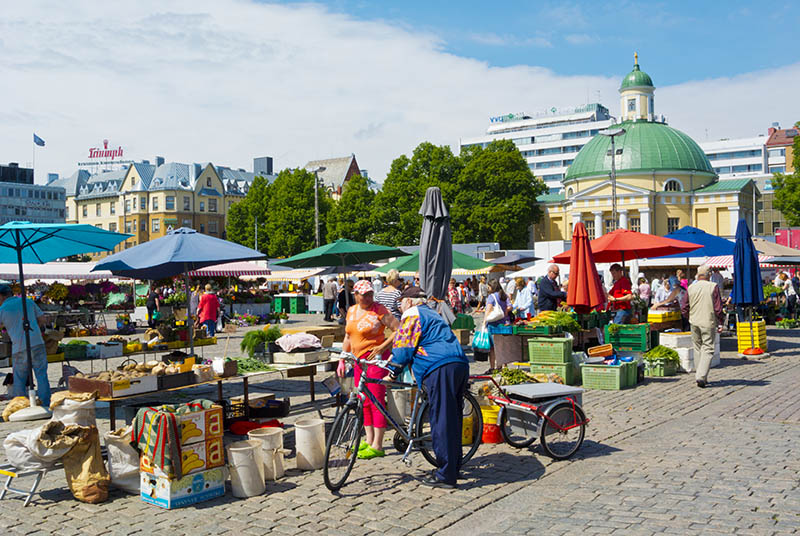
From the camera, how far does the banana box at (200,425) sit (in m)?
5.96

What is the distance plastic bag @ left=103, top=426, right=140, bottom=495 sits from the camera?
6242mm

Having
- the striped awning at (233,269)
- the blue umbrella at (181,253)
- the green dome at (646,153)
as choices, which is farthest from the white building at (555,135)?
the blue umbrella at (181,253)

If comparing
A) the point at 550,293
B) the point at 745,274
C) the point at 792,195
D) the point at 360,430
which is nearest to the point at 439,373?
the point at 360,430

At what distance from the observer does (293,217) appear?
222ft

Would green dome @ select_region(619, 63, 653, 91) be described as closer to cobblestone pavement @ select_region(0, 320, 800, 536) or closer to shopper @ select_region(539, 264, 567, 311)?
shopper @ select_region(539, 264, 567, 311)

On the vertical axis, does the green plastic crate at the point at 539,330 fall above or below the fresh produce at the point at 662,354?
above

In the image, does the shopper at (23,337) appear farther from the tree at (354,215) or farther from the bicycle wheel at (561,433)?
the tree at (354,215)

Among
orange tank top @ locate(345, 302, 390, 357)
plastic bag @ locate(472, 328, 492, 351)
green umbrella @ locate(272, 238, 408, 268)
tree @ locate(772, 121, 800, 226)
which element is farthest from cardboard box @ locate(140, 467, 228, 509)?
tree @ locate(772, 121, 800, 226)

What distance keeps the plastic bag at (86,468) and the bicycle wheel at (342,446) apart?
6.00ft

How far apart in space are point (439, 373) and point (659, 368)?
25.3 ft

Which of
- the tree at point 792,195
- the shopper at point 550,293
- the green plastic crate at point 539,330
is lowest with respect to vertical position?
the green plastic crate at point 539,330

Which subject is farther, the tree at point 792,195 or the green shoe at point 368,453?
the tree at point 792,195

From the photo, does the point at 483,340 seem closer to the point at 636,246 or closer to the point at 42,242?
the point at 636,246

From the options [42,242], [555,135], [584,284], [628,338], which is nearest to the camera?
[42,242]
